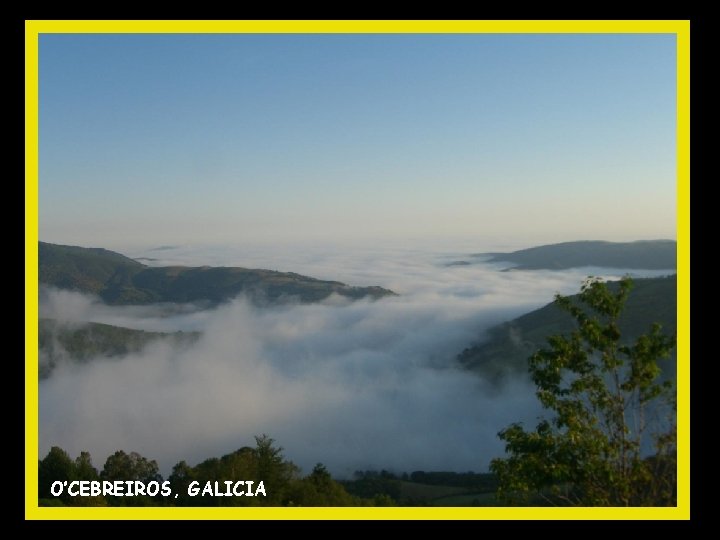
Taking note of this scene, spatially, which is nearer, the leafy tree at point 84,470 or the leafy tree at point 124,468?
the leafy tree at point 124,468

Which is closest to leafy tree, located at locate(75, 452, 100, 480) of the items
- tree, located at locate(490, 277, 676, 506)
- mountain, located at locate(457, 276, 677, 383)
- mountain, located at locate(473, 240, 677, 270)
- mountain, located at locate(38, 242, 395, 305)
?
tree, located at locate(490, 277, 676, 506)

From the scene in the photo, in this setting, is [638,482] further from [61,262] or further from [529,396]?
[61,262]

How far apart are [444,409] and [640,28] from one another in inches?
5380

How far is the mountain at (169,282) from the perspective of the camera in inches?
6767

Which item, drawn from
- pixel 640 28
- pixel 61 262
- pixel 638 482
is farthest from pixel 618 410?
pixel 61 262

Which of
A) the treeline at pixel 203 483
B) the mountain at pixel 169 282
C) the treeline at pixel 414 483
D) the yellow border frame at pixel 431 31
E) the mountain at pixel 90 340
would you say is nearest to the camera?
the yellow border frame at pixel 431 31

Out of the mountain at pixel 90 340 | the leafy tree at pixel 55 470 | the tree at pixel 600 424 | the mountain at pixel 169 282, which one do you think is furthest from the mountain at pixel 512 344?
the tree at pixel 600 424

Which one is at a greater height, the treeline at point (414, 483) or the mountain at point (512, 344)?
the mountain at point (512, 344)

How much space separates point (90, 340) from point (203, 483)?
170 metres

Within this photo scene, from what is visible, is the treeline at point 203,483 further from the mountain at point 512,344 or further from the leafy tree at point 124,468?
the mountain at point 512,344

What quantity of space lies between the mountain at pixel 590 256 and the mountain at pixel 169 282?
297ft

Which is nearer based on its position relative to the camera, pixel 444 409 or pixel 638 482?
pixel 638 482

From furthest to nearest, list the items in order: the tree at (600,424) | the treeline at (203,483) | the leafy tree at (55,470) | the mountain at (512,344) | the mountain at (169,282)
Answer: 1. the mountain at (169,282)
2. the mountain at (512,344)
3. the leafy tree at (55,470)
4. the treeline at (203,483)
5. the tree at (600,424)

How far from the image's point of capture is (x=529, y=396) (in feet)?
371
